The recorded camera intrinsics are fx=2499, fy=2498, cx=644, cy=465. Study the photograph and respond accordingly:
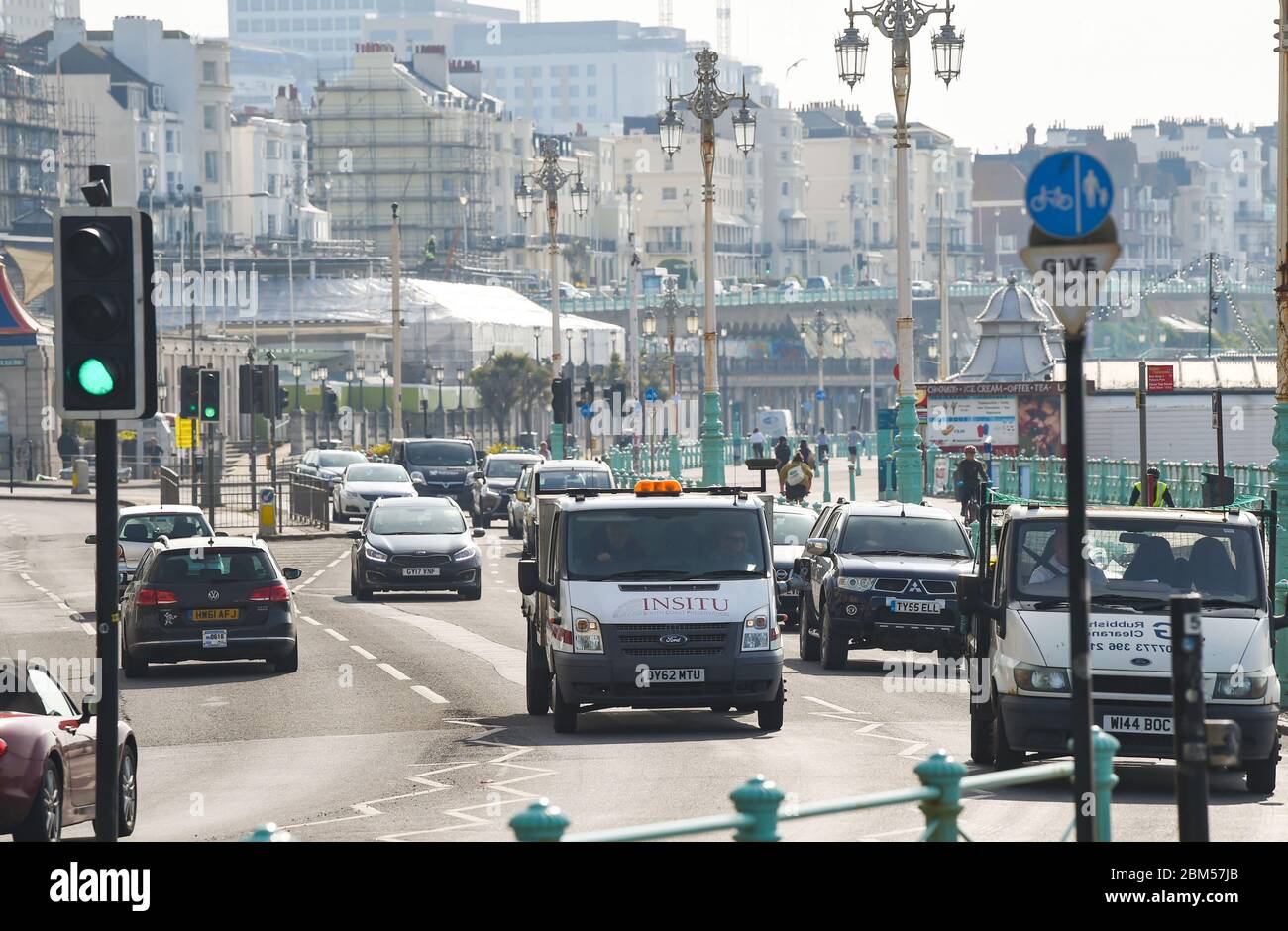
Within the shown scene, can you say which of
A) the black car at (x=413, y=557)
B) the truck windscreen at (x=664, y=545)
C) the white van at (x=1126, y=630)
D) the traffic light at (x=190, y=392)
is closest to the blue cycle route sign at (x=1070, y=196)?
the white van at (x=1126, y=630)

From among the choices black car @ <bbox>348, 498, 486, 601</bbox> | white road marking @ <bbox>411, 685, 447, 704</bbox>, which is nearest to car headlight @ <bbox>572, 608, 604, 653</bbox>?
white road marking @ <bbox>411, 685, 447, 704</bbox>

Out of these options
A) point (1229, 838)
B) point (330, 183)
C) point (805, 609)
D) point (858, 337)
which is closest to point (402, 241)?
point (330, 183)

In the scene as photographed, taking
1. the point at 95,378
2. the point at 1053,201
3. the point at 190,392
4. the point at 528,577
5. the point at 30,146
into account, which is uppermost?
the point at 30,146

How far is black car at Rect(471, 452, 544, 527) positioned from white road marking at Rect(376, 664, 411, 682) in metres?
30.1

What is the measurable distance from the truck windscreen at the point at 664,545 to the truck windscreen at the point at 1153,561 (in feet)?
11.3

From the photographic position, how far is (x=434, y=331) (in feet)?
458

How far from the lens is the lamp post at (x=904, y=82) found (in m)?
35.8

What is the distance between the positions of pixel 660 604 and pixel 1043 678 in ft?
13.1

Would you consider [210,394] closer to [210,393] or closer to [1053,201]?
[210,393]

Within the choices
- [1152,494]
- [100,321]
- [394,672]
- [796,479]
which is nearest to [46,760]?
Result: [100,321]

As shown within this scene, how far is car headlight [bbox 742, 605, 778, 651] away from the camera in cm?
1923

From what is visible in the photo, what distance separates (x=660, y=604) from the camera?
19250 mm

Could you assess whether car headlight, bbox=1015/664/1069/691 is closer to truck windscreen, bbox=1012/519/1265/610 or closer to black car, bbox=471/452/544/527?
truck windscreen, bbox=1012/519/1265/610
